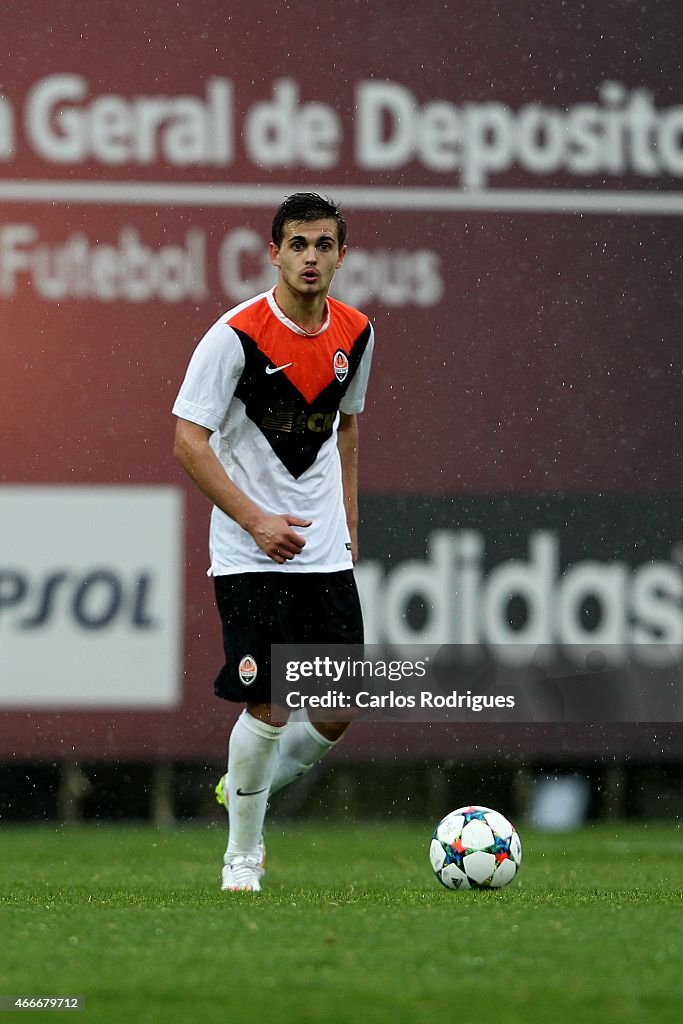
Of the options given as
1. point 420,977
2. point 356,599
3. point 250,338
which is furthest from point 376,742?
point 420,977

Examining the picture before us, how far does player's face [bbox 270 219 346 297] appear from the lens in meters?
5.20

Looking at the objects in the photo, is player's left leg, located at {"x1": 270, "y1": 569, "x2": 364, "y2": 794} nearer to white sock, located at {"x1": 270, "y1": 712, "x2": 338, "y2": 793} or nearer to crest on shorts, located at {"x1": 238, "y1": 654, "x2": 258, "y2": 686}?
white sock, located at {"x1": 270, "y1": 712, "x2": 338, "y2": 793}

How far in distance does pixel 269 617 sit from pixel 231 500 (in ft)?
1.33

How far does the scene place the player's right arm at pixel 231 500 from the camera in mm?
4984

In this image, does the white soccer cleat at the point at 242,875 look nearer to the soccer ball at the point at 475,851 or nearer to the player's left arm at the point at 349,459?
the soccer ball at the point at 475,851

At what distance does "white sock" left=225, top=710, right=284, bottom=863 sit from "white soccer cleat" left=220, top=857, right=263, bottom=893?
0.09 ft

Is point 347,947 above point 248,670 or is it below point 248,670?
below

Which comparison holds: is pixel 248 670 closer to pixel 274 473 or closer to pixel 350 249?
pixel 274 473

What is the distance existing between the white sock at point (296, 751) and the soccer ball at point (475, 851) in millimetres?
783

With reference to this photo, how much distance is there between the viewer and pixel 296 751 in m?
5.72

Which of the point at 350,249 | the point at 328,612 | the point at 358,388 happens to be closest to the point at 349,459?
the point at 358,388

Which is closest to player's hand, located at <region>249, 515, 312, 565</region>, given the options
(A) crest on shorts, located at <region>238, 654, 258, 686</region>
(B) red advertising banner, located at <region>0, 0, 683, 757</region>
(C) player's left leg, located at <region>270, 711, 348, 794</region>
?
(A) crest on shorts, located at <region>238, 654, 258, 686</region>

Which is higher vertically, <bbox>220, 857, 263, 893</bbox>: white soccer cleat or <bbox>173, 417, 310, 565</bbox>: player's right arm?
<bbox>173, 417, 310, 565</bbox>: player's right arm

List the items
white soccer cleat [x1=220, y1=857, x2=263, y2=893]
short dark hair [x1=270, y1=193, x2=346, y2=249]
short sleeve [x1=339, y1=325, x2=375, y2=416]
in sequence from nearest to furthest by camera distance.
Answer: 1. white soccer cleat [x1=220, y1=857, x2=263, y2=893]
2. short dark hair [x1=270, y1=193, x2=346, y2=249]
3. short sleeve [x1=339, y1=325, x2=375, y2=416]
